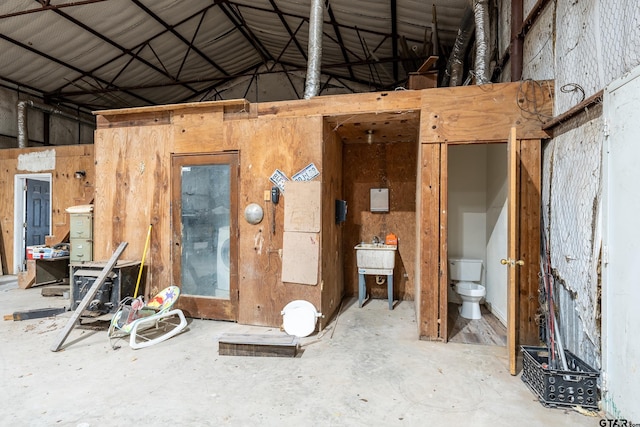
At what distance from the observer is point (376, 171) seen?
4.77 m

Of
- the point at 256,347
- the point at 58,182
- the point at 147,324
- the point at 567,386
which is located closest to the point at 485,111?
the point at 567,386

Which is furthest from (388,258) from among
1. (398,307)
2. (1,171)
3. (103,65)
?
(1,171)

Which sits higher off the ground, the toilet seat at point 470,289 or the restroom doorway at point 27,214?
the restroom doorway at point 27,214

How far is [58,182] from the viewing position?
5902 millimetres

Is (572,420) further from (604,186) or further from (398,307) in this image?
(398,307)

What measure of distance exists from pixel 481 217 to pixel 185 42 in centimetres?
671

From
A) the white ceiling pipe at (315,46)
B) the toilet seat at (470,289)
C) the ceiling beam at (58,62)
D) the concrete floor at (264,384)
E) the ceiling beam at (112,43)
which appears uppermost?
the ceiling beam at (112,43)

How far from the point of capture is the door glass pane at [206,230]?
143 inches

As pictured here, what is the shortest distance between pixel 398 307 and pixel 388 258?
73cm

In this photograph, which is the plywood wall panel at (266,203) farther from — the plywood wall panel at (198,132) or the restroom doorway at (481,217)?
the restroom doorway at (481,217)

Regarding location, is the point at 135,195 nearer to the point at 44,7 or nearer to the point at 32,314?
the point at 32,314

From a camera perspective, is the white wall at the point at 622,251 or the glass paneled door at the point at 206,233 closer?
the white wall at the point at 622,251

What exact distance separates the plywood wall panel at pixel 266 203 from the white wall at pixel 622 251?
2.32m

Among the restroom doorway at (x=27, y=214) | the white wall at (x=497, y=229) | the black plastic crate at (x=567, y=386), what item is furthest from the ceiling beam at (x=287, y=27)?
the black plastic crate at (x=567, y=386)
